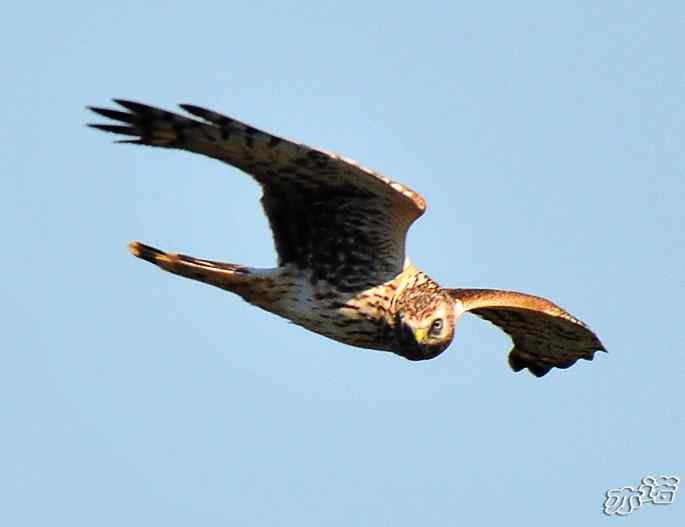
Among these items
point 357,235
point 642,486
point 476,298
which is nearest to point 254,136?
point 357,235

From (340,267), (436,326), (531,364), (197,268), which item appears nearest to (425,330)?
(436,326)

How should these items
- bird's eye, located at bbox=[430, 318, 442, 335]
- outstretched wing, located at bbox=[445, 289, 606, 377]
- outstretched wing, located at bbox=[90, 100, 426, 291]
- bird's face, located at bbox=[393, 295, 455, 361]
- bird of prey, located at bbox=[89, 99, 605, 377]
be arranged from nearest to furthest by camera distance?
outstretched wing, located at bbox=[90, 100, 426, 291]
bird of prey, located at bbox=[89, 99, 605, 377]
bird's face, located at bbox=[393, 295, 455, 361]
bird's eye, located at bbox=[430, 318, 442, 335]
outstretched wing, located at bbox=[445, 289, 606, 377]

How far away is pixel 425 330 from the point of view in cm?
1074

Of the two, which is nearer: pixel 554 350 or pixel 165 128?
Result: pixel 165 128

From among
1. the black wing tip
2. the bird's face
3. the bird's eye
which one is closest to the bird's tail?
the bird's face

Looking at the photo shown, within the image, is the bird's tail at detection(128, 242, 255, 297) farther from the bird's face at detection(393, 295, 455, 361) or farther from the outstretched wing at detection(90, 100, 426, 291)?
the bird's face at detection(393, 295, 455, 361)

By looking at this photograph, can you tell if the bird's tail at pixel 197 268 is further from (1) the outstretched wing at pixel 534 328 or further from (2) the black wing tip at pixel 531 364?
(2) the black wing tip at pixel 531 364

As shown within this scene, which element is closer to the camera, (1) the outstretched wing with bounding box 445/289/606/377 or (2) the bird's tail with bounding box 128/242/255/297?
(2) the bird's tail with bounding box 128/242/255/297

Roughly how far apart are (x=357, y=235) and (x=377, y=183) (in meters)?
0.58

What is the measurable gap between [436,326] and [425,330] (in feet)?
0.39

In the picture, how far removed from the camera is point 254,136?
986cm

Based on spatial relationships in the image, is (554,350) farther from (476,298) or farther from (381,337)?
(381,337)

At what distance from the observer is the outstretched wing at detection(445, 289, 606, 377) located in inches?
463

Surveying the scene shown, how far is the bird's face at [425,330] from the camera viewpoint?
421 inches
